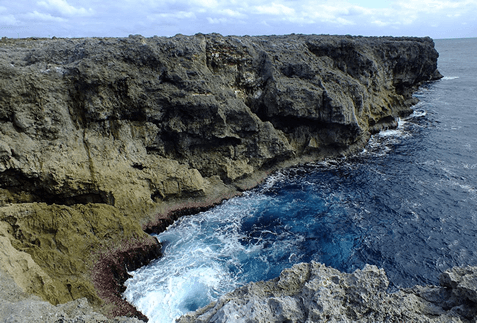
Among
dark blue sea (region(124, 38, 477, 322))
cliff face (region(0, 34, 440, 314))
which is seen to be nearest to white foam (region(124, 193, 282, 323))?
dark blue sea (region(124, 38, 477, 322))

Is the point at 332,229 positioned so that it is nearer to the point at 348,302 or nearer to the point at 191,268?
the point at 191,268

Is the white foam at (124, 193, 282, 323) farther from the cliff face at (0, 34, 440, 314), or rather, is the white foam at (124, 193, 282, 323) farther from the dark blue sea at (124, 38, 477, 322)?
the cliff face at (0, 34, 440, 314)

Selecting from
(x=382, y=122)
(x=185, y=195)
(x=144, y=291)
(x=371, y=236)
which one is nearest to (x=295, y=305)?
(x=144, y=291)

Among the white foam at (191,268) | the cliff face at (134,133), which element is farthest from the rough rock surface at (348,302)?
the cliff face at (134,133)

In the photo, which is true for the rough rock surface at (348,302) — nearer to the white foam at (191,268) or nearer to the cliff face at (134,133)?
the white foam at (191,268)

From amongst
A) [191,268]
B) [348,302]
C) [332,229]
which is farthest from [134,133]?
[348,302]

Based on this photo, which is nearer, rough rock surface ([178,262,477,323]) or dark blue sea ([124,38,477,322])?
rough rock surface ([178,262,477,323])
